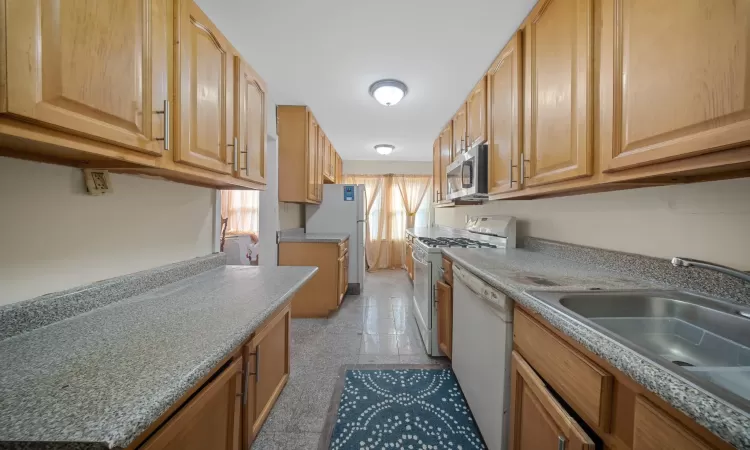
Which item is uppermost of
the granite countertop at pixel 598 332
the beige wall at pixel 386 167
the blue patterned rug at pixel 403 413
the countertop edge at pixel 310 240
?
the beige wall at pixel 386 167

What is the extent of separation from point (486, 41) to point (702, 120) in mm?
1487

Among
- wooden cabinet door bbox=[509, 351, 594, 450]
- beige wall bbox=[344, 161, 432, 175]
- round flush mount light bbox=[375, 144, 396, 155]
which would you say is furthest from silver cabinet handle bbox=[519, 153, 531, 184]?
beige wall bbox=[344, 161, 432, 175]

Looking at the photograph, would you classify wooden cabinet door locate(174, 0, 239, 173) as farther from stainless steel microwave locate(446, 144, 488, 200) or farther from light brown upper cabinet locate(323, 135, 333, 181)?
light brown upper cabinet locate(323, 135, 333, 181)

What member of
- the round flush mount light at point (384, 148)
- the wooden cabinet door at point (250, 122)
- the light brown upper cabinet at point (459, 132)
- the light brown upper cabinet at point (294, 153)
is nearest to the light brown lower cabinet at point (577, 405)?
the wooden cabinet door at point (250, 122)

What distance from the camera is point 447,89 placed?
246 centimetres

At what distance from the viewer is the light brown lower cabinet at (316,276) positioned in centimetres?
289

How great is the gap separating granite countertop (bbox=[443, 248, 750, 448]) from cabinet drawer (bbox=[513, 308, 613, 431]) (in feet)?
0.23

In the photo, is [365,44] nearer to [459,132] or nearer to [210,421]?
[459,132]

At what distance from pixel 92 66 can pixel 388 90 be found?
81.7 inches

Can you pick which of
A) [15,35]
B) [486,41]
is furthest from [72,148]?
[486,41]

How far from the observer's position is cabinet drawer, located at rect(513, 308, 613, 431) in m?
0.61

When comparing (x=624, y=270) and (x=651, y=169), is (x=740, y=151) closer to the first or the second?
(x=651, y=169)

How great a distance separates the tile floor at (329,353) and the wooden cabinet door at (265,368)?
0.17 m

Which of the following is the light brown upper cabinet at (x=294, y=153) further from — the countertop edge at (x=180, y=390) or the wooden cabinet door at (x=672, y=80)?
the wooden cabinet door at (x=672, y=80)
